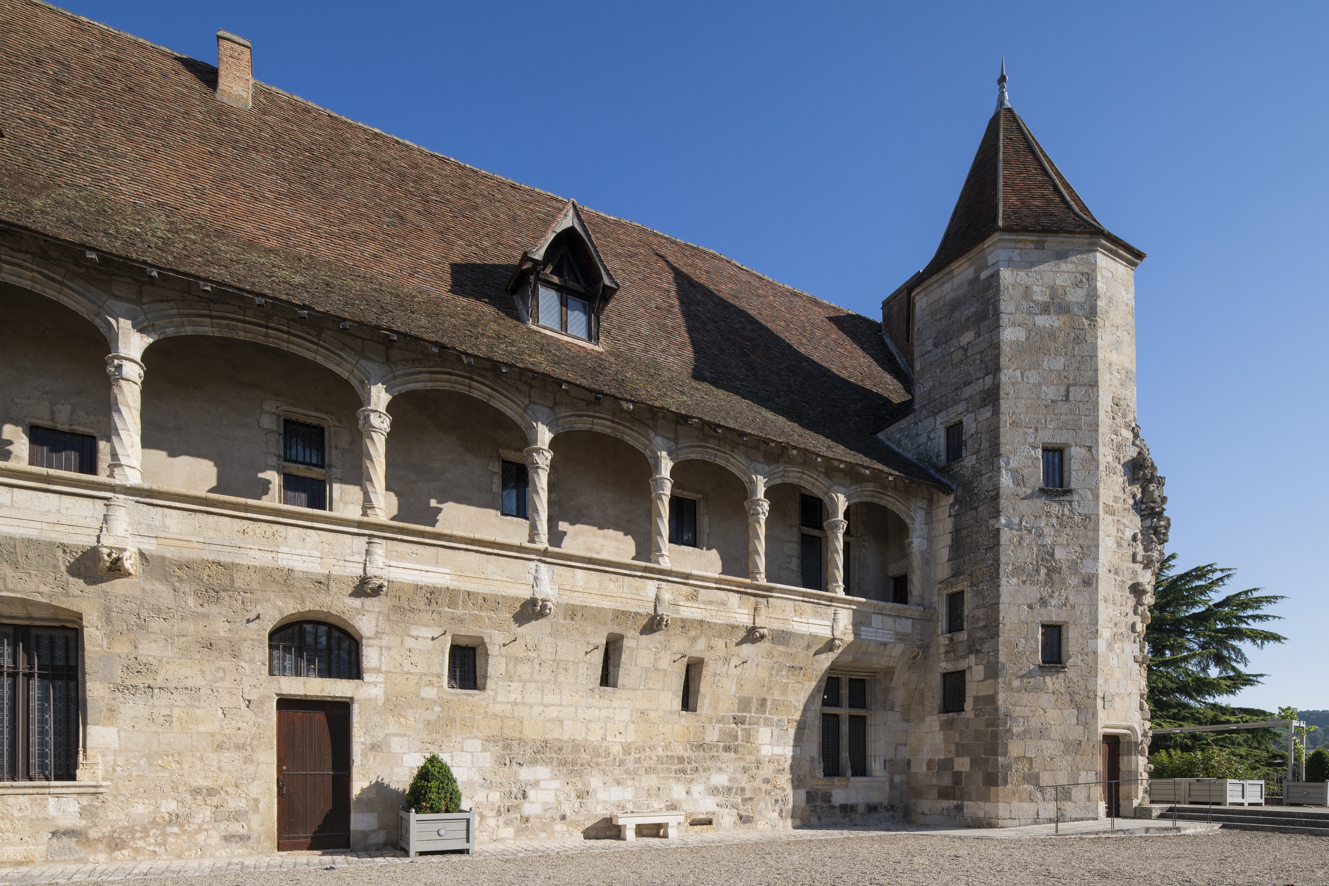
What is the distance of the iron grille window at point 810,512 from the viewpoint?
17766 mm

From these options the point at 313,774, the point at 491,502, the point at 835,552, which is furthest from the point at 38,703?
the point at 835,552

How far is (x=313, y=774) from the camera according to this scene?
11969 millimetres

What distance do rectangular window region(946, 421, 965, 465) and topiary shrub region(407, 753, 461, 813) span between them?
982 centimetres

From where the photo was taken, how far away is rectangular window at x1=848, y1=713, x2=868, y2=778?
1708 centimetres

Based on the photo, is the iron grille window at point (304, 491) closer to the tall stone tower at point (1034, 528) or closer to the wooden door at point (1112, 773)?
the tall stone tower at point (1034, 528)

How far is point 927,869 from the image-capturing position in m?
10.7

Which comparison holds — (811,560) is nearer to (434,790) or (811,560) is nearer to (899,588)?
(899,588)

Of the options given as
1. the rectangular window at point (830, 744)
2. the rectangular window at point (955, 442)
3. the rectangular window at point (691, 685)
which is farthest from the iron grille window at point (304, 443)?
the rectangular window at point (955, 442)

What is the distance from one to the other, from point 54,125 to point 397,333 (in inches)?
204

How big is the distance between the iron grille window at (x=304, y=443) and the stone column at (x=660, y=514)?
14.3 feet

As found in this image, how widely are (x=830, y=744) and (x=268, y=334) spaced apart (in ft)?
33.6

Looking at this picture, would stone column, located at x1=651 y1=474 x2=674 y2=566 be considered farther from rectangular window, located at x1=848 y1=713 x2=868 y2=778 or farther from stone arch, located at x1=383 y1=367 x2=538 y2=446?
rectangular window, located at x1=848 y1=713 x2=868 y2=778

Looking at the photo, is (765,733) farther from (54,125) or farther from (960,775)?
(54,125)

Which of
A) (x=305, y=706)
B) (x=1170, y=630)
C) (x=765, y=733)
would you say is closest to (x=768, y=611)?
(x=765, y=733)
